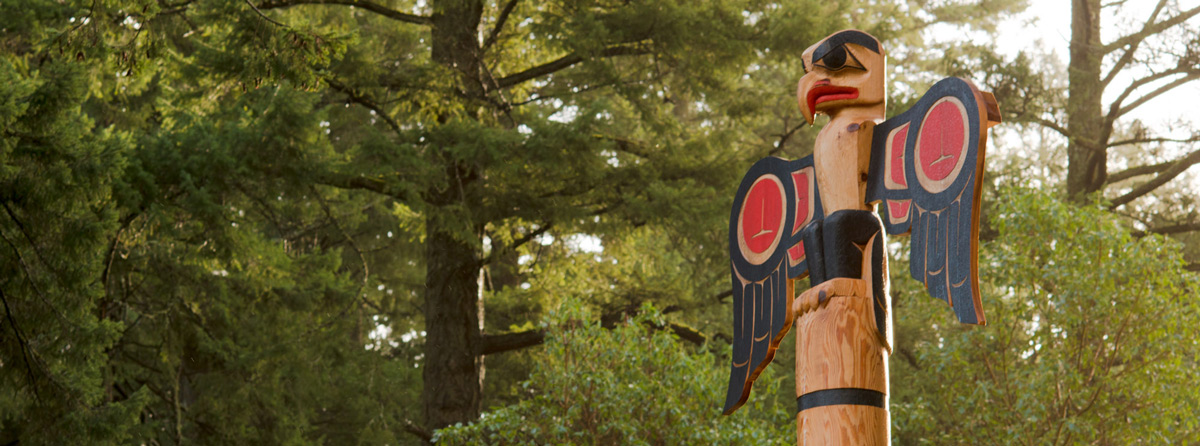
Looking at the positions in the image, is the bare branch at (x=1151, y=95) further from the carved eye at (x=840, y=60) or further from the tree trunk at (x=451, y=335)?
the carved eye at (x=840, y=60)

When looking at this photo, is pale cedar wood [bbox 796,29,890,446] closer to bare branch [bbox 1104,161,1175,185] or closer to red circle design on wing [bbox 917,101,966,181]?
red circle design on wing [bbox 917,101,966,181]

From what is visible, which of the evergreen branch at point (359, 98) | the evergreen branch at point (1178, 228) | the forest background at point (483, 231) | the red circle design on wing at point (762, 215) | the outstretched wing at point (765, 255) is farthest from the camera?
the evergreen branch at point (1178, 228)

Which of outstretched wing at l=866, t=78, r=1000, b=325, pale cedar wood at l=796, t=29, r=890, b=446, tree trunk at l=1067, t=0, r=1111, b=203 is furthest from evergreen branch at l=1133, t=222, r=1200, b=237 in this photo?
outstretched wing at l=866, t=78, r=1000, b=325

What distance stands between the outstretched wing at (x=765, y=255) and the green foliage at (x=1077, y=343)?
3623mm

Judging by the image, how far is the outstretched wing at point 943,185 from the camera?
269cm

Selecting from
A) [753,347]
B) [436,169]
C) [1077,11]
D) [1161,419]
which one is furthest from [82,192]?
[1077,11]

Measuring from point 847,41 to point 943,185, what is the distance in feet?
2.32

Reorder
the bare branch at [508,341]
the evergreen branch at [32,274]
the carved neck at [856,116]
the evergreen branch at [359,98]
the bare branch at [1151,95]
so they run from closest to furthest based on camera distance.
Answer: the carved neck at [856,116]
the evergreen branch at [32,274]
the evergreen branch at [359,98]
the bare branch at [508,341]
the bare branch at [1151,95]

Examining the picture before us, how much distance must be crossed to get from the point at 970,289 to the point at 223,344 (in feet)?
30.3

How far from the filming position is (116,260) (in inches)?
339

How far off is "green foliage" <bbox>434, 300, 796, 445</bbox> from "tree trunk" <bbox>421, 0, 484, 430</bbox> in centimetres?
202

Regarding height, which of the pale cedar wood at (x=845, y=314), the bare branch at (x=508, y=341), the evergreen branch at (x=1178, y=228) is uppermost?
the evergreen branch at (x=1178, y=228)

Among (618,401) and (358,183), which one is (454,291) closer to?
(358,183)

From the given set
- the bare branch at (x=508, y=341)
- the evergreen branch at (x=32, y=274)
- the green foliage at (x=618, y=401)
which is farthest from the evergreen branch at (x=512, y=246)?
the evergreen branch at (x=32, y=274)
